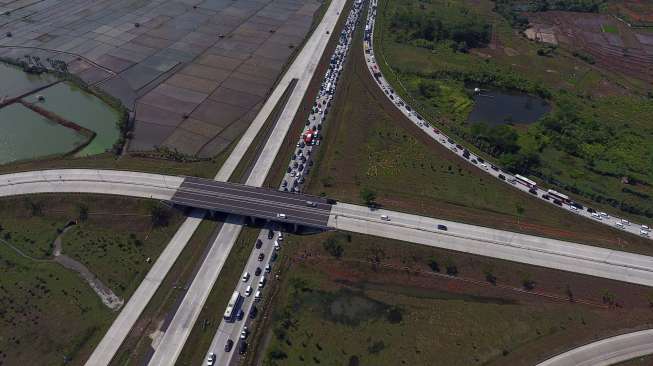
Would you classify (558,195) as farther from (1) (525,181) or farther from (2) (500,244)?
(2) (500,244)

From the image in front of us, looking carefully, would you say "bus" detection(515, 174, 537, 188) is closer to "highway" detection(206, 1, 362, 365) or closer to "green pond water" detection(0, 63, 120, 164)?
"highway" detection(206, 1, 362, 365)

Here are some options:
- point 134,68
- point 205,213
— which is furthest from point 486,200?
point 134,68

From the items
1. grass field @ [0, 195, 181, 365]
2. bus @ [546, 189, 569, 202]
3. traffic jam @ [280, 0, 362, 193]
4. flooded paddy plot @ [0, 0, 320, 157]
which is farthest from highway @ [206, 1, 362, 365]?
bus @ [546, 189, 569, 202]

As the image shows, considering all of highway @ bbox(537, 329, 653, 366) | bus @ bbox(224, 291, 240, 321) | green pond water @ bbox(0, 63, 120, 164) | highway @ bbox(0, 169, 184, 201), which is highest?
green pond water @ bbox(0, 63, 120, 164)

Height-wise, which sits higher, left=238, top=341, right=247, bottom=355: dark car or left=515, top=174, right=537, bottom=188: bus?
left=515, top=174, right=537, bottom=188: bus

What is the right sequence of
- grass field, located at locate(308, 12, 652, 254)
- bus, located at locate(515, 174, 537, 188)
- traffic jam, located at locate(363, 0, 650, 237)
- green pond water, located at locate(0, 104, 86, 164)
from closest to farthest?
grass field, located at locate(308, 12, 652, 254) → traffic jam, located at locate(363, 0, 650, 237) → bus, located at locate(515, 174, 537, 188) → green pond water, located at locate(0, 104, 86, 164)

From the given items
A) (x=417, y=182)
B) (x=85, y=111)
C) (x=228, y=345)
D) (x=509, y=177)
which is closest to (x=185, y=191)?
(x=228, y=345)
